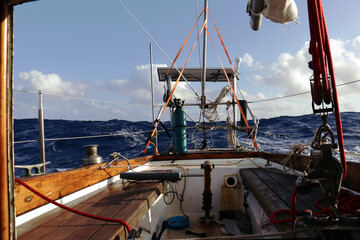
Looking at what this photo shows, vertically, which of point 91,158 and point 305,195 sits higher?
point 91,158

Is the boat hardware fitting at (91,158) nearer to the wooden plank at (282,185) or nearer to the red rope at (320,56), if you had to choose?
the wooden plank at (282,185)

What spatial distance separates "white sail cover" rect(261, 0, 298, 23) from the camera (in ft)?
5.73

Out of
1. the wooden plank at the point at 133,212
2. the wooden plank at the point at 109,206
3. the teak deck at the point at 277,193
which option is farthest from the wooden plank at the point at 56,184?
the teak deck at the point at 277,193

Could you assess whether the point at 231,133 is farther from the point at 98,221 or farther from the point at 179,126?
the point at 98,221

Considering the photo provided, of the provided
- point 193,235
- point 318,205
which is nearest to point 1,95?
point 318,205

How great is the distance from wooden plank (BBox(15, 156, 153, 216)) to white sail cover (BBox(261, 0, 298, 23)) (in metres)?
→ 2.18

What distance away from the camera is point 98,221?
1189mm

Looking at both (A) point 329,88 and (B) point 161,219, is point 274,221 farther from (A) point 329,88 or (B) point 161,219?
(B) point 161,219

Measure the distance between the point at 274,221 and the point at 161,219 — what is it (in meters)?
1.69

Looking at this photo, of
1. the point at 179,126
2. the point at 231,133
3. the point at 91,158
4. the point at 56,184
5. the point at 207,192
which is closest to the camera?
the point at 56,184

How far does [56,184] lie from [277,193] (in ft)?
5.43

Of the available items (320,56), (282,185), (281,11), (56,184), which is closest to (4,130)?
(56,184)

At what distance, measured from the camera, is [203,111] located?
4746mm

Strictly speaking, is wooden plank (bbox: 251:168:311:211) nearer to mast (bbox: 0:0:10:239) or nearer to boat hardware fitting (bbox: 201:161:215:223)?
boat hardware fitting (bbox: 201:161:215:223)
